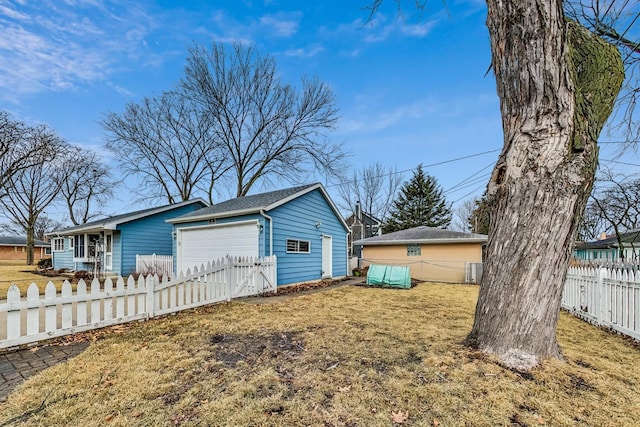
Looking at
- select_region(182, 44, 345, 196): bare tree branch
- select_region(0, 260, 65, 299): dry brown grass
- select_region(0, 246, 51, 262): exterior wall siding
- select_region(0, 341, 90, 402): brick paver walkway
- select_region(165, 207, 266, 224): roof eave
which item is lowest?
select_region(0, 246, 51, 262): exterior wall siding

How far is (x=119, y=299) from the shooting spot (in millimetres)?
5043

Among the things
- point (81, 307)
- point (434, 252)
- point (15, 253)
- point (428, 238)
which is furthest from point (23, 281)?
point (15, 253)

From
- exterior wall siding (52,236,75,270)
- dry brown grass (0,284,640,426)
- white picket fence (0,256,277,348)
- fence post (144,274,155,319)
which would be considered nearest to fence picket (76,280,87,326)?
white picket fence (0,256,277,348)

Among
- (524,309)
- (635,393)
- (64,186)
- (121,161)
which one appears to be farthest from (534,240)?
(64,186)

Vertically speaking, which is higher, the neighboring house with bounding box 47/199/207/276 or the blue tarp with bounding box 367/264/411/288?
the neighboring house with bounding box 47/199/207/276

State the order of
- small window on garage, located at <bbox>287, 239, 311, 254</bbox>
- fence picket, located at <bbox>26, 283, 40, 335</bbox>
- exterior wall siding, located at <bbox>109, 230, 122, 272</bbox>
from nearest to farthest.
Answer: fence picket, located at <bbox>26, 283, 40, 335</bbox>
small window on garage, located at <bbox>287, 239, 311, 254</bbox>
exterior wall siding, located at <bbox>109, 230, 122, 272</bbox>

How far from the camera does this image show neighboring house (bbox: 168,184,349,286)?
32.0ft

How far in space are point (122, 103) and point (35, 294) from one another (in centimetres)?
1923

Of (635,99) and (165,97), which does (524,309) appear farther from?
(165,97)

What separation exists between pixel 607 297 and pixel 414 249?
11083mm

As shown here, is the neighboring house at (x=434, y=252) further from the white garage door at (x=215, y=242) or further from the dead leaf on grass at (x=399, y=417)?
the dead leaf on grass at (x=399, y=417)

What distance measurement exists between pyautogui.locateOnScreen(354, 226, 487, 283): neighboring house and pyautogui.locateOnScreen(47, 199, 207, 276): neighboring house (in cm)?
1152

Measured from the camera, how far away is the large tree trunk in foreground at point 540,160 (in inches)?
116

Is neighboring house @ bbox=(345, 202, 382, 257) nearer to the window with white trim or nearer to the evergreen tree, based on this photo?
the evergreen tree
